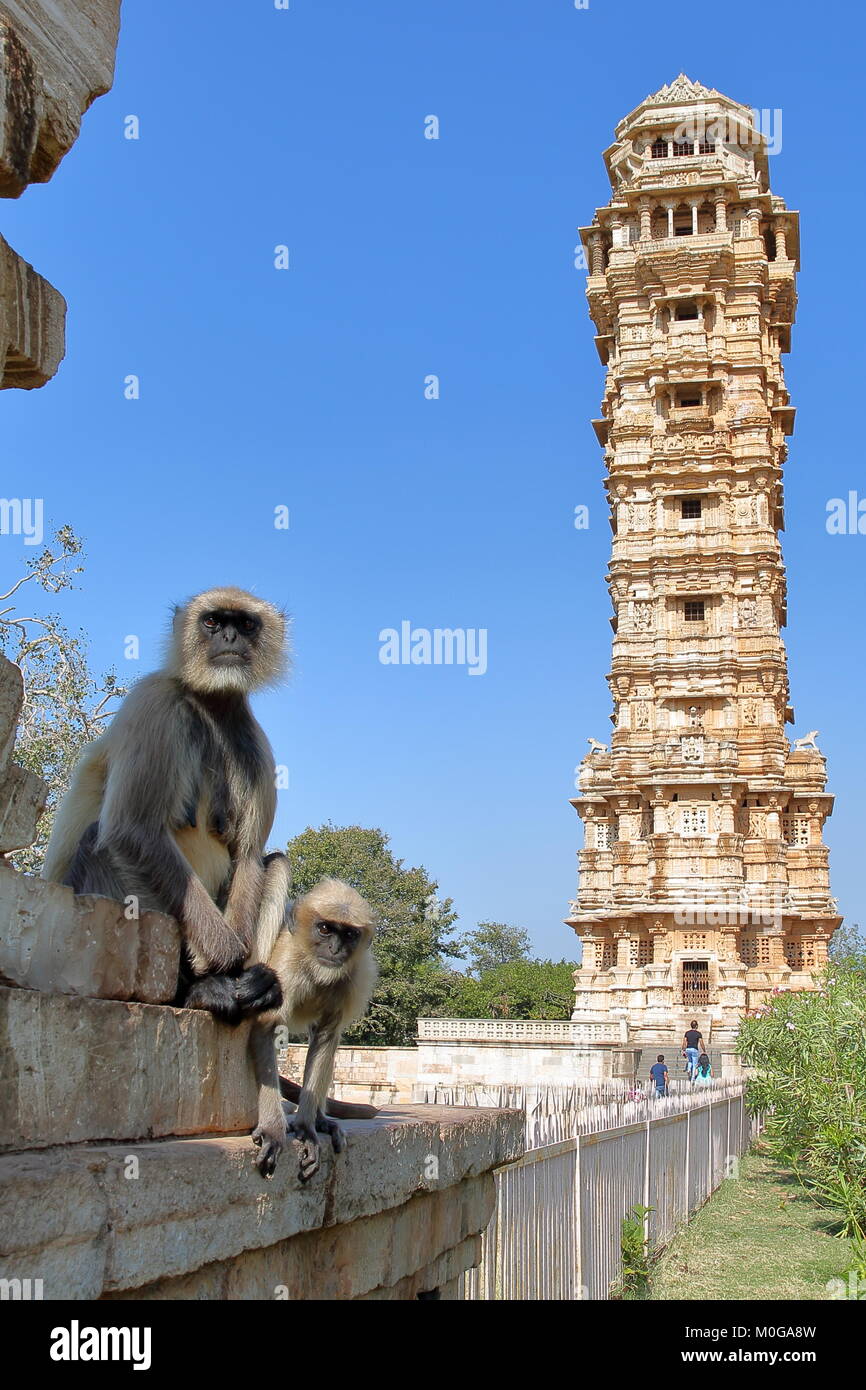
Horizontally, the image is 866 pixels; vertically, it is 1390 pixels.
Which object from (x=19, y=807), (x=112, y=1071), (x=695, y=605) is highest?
(x=695, y=605)

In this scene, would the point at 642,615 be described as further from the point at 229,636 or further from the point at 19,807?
the point at 19,807

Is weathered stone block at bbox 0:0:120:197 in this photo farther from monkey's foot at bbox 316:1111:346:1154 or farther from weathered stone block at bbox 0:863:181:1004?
monkey's foot at bbox 316:1111:346:1154

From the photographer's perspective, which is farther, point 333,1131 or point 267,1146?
point 333,1131

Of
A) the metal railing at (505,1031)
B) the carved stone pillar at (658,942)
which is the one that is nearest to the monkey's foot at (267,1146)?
the metal railing at (505,1031)

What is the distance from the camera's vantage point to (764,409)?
40562 millimetres

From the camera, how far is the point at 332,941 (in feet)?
11.6

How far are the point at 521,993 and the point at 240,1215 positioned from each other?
50.6 m

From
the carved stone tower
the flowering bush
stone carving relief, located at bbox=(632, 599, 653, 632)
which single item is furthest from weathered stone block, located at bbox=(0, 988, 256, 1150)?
stone carving relief, located at bbox=(632, 599, 653, 632)

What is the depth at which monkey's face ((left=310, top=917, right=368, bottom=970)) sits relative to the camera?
3525mm

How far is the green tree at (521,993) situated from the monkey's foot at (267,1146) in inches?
1676

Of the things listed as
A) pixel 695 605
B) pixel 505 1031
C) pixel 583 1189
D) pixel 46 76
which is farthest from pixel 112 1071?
pixel 695 605

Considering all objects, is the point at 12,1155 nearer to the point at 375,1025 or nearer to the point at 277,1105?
the point at 277,1105

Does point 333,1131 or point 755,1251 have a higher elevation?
point 333,1131

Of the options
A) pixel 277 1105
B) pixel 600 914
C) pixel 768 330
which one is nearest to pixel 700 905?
pixel 600 914
